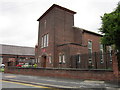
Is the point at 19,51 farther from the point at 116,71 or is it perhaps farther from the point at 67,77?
the point at 116,71

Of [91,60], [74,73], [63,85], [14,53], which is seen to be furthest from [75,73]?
[14,53]

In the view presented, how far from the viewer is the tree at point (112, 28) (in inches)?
414

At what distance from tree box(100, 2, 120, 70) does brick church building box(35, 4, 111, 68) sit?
1041 centimetres

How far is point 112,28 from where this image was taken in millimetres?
10648

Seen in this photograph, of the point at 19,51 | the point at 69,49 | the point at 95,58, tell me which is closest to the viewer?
the point at 95,58

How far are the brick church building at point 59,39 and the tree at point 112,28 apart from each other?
10414 millimetres

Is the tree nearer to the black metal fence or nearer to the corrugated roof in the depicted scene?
the black metal fence

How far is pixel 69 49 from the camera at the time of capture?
2197cm

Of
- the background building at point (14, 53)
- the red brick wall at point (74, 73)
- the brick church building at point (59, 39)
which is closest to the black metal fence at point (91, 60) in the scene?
the red brick wall at point (74, 73)

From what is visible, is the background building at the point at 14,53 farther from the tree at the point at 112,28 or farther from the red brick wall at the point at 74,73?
the tree at the point at 112,28

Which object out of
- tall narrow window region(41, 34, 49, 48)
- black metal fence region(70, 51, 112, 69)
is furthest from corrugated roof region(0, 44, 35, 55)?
black metal fence region(70, 51, 112, 69)

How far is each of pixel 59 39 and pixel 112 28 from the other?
621 inches

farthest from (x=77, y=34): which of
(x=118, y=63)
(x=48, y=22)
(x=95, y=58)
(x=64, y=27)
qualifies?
(x=118, y=63)

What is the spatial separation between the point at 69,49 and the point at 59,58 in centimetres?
319
